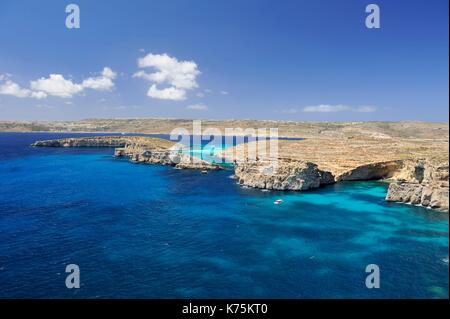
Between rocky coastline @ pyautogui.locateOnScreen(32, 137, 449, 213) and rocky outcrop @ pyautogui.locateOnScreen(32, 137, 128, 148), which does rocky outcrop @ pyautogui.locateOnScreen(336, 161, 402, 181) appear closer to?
rocky coastline @ pyautogui.locateOnScreen(32, 137, 449, 213)

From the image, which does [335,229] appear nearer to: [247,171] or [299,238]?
[299,238]

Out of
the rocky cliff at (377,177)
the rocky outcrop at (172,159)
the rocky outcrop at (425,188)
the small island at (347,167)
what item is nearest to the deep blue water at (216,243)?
the rocky outcrop at (425,188)

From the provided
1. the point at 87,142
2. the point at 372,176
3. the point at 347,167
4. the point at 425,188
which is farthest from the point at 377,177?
the point at 87,142

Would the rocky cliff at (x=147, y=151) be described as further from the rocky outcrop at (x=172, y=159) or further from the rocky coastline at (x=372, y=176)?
the rocky coastline at (x=372, y=176)

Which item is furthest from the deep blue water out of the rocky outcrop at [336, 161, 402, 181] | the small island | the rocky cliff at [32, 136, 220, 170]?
the rocky cliff at [32, 136, 220, 170]
